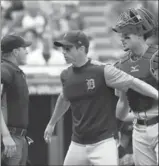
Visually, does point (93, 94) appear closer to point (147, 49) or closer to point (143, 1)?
point (147, 49)

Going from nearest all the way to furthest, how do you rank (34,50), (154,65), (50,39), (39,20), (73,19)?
(154,65), (34,50), (50,39), (39,20), (73,19)

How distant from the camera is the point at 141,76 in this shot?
6.08m

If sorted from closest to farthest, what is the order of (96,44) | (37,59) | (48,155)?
(48,155), (37,59), (96,44)

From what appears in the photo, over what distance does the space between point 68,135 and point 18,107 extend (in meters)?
2.99

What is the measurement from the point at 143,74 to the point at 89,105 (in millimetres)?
590

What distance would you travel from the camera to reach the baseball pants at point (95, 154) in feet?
20.2

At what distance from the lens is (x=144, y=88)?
19.1 feet

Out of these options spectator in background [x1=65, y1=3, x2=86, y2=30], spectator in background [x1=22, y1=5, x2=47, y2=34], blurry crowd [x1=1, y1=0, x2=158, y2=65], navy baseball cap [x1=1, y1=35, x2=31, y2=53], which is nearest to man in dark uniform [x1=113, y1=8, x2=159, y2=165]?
navy baseball cap [x1=1, y1=35, x2=31, y2=53]

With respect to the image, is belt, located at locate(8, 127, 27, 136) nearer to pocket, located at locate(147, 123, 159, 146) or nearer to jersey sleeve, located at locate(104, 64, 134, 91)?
jersey sleeve, located at locate(104, 64, 134, 91)

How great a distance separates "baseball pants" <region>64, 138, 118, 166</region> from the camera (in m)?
6.16

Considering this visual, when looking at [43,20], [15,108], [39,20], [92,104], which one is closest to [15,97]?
[15,108]

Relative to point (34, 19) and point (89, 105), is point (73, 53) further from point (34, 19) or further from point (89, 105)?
point (34, 19)

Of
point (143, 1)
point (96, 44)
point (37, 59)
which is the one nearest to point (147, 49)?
point (37, 59)

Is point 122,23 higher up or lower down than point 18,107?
higher up
